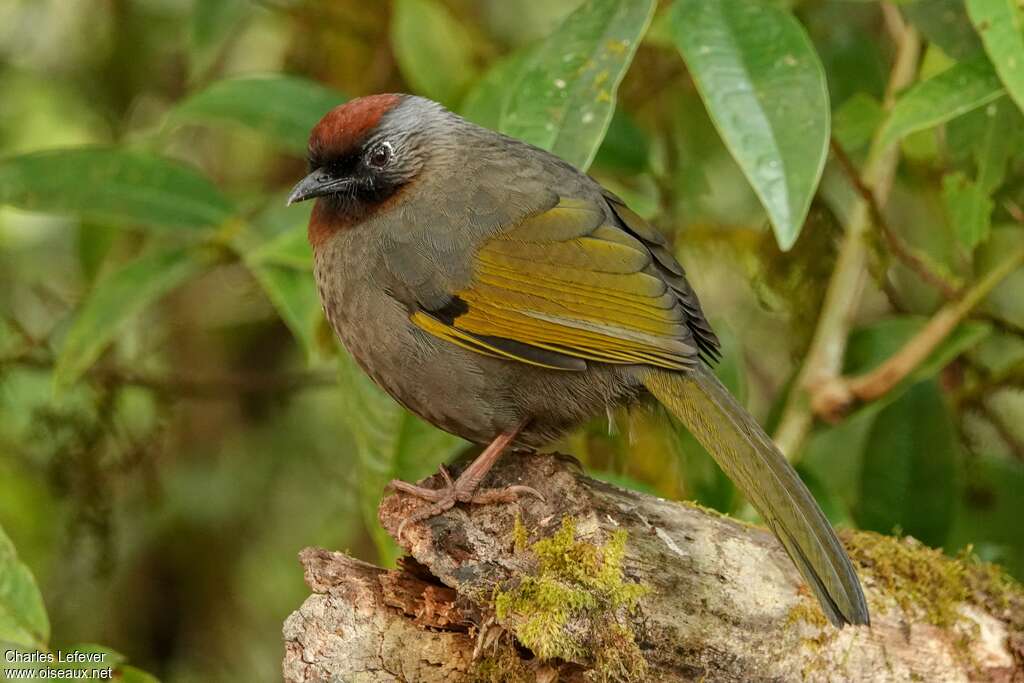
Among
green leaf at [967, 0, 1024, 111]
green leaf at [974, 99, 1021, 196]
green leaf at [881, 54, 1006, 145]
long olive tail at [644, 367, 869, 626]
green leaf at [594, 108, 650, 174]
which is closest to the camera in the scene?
long olive tail at [644, 367, 869, 626]

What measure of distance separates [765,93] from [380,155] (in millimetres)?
1120

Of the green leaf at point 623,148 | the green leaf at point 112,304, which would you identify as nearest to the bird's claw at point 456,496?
the green leaf at point 112,304

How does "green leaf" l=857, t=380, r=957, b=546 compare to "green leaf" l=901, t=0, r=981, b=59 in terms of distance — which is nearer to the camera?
"green leaf" l=901, t=0, r=981, b=59

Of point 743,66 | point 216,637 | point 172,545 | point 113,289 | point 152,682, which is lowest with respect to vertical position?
point 216,637

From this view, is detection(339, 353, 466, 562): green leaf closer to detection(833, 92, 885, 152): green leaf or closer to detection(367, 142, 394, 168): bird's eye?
detection(367, 142, 394, 168): bird's eye

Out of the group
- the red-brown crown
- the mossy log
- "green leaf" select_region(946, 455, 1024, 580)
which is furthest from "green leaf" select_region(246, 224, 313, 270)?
"green leaf" select_region(946, 455, 1024, 580)

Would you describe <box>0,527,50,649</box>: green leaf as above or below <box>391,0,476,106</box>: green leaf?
below

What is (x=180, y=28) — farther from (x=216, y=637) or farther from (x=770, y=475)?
(x=770, y=475)

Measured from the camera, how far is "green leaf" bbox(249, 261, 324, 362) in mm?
3439

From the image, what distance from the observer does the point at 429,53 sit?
4273 millimetres

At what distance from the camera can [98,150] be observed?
13.0 feet

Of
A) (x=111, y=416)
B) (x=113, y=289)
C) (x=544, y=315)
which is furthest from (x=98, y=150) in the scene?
(x=544, y=315)

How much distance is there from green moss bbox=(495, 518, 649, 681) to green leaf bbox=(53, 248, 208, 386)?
168 centimetres

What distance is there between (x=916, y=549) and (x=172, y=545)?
3.43 m
